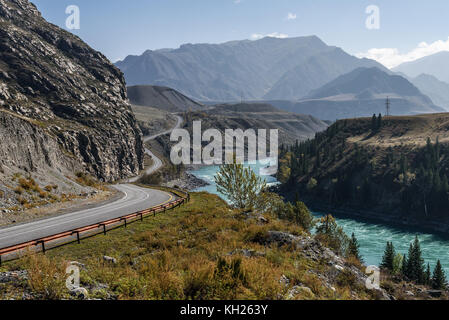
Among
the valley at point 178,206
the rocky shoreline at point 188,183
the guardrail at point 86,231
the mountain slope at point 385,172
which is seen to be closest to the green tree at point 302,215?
the valley at point 178,206

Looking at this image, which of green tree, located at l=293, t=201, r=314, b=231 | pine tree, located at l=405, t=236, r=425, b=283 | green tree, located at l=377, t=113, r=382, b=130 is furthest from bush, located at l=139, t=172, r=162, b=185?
green tree, located at l=377, t=113, r=382, b=130

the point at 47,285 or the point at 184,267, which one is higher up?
the point at 47,285

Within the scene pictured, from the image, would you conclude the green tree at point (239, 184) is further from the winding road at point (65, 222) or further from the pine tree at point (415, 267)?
the pine tree at point (415, 267)

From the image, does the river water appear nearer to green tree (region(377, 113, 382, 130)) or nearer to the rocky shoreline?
the rocky shoreline

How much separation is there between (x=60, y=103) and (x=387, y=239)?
104 meters

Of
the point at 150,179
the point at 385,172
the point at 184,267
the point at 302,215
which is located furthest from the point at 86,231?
the point at 385,172

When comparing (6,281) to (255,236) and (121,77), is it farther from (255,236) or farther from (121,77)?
(121,77)

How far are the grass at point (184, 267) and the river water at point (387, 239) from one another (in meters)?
52.2

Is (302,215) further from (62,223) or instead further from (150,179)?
(150,179)

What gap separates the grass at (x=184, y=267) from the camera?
30.5 ft

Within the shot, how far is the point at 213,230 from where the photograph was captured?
20.5 m

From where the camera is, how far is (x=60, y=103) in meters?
85.4

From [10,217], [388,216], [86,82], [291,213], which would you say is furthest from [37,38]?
Result: [388,216]

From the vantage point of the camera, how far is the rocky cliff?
47.8m
